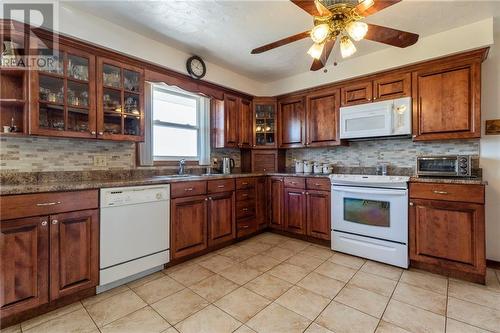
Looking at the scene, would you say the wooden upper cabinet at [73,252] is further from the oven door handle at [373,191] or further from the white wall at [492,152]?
the white wall at [492,152]

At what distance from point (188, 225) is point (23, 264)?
1327mm

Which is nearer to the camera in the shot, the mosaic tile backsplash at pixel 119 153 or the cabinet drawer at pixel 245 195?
the mosaic tile backsplash at pixel 119 153

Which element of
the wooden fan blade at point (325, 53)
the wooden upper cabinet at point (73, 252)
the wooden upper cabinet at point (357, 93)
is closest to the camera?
the wooden upper cabinet at point (73, 252)

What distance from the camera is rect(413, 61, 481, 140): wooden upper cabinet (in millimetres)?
2340

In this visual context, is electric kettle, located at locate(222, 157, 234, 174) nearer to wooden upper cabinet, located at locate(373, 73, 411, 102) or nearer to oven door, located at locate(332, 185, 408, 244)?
oven door, located at locate(332, 185, 408, 244)

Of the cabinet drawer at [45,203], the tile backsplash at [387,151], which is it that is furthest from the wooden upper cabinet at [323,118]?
the cabinet drawer at [45,203]

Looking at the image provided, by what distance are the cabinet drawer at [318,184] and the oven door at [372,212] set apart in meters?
0.13

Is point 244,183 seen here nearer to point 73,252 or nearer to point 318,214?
point 318,214

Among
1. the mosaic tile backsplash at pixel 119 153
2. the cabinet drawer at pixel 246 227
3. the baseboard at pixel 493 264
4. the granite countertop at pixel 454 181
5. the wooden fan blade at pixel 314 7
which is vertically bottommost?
the baseboard at pixel 493 264

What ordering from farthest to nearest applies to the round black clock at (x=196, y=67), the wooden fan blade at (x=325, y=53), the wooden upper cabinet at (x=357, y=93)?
the wooden upper cabinet at (x=357, y=93) < the round black clock at (x=196, y=67) < the wooden fan blade at (x=325, y=53)

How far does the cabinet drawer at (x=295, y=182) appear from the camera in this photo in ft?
10.7

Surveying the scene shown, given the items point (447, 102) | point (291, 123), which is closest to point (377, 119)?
point (447, 102)

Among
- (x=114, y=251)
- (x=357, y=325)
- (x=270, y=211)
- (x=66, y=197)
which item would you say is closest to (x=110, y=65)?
(x=66, y=197)

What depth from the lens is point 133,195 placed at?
2.16 meters
